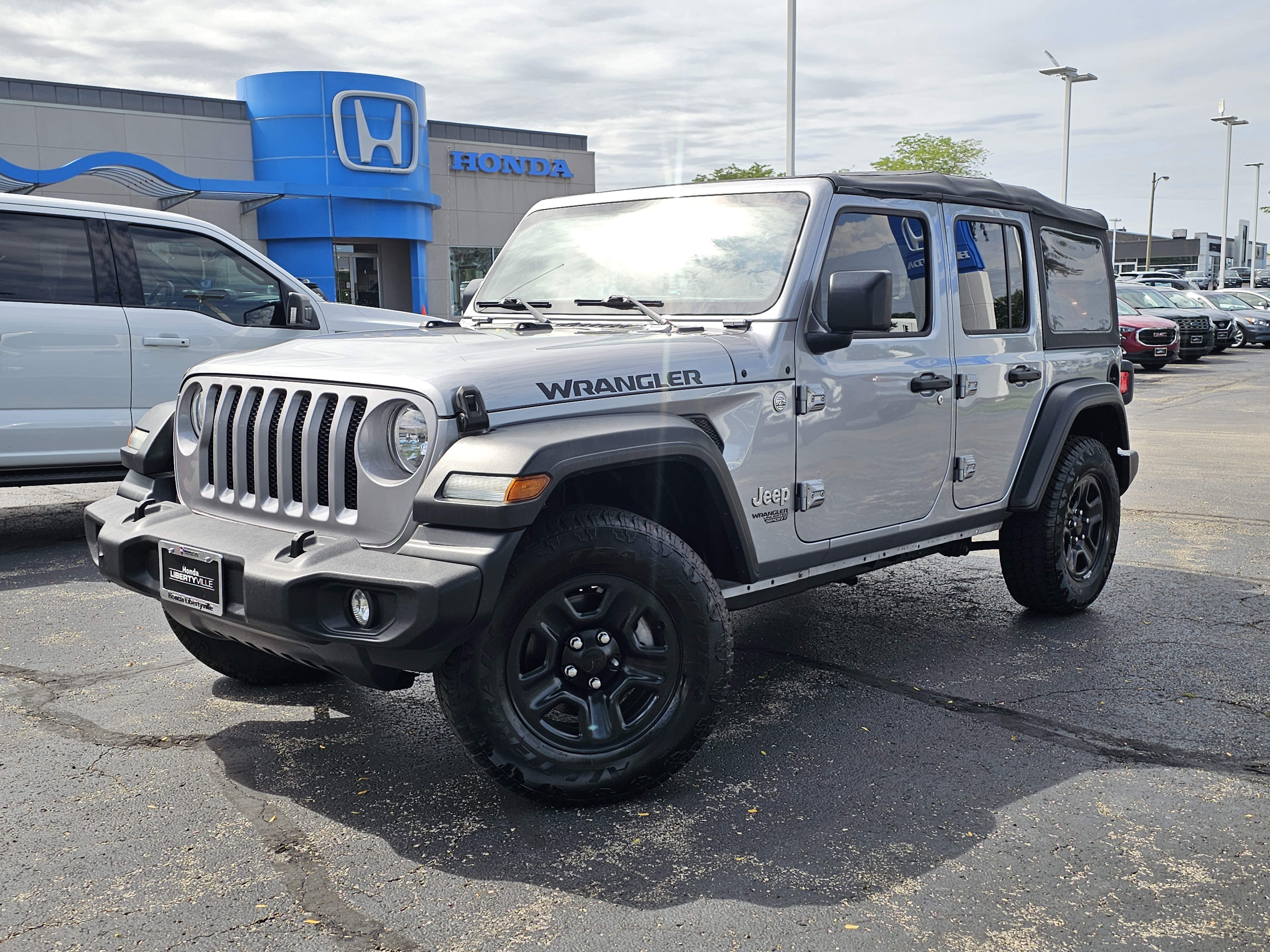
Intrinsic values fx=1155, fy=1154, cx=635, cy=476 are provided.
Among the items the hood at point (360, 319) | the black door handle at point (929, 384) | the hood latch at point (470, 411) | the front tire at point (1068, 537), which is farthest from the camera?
the hood at point (360, 319)

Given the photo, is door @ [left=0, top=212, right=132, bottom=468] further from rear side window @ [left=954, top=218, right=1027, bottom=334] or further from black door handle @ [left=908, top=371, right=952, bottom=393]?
rear side window @ [left=954, top=218, right=1027, bottom=334]

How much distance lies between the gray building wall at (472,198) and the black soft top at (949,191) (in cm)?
2661

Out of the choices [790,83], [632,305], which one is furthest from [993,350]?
[790,83]

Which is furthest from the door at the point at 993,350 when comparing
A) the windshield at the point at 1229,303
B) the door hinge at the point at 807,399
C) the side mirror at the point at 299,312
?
the windshield at the point at 1229,303

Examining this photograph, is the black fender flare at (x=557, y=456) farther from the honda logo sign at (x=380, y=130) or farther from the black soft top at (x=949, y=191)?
the honda logo sign at (x=380, y=130)

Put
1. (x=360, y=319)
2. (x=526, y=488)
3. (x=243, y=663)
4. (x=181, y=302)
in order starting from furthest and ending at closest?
(x=360, y=319) → (x=181, y=302) → (x=243, y=663) → (x=526, y=488)

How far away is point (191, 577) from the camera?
3414 millimetres

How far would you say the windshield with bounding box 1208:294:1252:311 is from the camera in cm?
3103

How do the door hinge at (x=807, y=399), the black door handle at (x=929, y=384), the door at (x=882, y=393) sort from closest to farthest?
the door hinge at (x=807, y=399), the door at (x=882, y=393), the black door handle at (x=929, y=384)

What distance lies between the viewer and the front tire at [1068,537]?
213 inches

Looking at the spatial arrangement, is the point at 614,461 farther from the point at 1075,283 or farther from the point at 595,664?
the point at 1075,283

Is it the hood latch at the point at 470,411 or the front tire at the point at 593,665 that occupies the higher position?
the hood latch at the point at 470,411

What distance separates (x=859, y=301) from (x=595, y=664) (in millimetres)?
1515

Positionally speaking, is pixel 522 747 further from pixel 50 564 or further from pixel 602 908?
pixel 50 564
